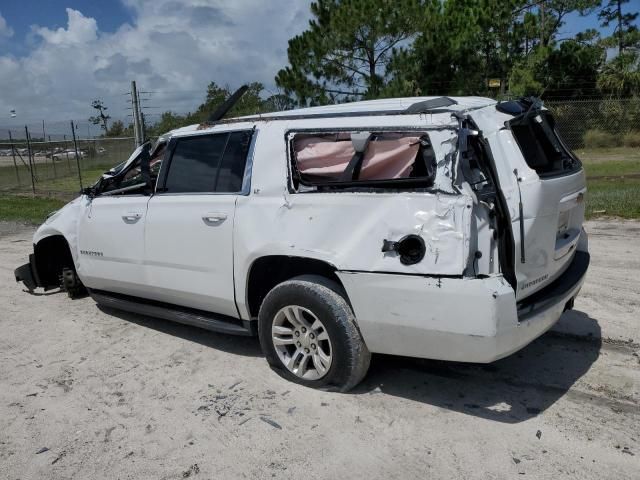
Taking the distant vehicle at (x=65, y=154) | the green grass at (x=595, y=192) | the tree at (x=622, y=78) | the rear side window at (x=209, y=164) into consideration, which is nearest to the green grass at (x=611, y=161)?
the green grass at (x=595, y=192)

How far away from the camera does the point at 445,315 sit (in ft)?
10.5

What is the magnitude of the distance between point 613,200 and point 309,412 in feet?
30.0

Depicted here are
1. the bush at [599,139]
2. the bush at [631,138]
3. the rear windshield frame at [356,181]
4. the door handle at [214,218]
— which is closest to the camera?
the rear windshield frame at [356,181]

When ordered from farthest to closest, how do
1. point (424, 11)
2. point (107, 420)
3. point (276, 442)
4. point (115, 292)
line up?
1. point (424, 11)
2. point (115, 292)
3. point (107, 420)
4. point (276, 442)

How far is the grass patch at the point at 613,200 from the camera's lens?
9.80 m

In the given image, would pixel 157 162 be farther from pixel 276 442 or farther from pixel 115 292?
pixel 276 442

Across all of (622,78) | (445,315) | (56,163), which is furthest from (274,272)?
(622,78)

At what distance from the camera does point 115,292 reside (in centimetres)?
535

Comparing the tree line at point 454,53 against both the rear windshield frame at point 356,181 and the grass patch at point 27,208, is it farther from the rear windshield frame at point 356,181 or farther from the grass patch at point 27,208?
the rear windshield frame at point 356,181

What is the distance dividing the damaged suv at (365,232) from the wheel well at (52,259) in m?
1.72

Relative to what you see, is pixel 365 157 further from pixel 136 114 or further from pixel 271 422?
pixel 136 114

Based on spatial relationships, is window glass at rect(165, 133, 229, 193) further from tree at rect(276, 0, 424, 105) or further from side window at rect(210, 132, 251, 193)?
tree at rect(276, 0, 424, 105)

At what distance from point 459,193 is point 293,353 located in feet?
5.33

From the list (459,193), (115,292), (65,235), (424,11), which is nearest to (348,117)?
(459,193)
